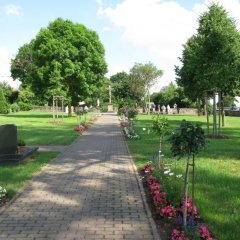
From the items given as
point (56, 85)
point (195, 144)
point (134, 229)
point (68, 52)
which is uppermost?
point (68, 52)

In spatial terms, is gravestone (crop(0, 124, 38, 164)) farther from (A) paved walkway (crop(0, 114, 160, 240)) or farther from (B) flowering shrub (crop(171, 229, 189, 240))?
(B) flowering shrub (crop(171, 229, 189, 240))

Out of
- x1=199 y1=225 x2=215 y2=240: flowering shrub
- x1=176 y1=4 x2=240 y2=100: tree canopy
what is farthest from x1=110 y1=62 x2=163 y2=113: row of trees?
x1=199 y1=225 x2=215 y2=240: flowering shrub

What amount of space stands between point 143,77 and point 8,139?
234 ft

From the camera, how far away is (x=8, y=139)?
12.7m

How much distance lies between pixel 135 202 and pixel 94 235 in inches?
83.9

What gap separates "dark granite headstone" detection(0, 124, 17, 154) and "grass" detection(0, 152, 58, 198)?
20.2 inches

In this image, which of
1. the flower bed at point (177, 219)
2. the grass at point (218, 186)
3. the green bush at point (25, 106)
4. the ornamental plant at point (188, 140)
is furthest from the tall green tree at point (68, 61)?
the green bush at point (25, 106)

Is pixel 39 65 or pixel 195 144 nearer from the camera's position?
pixel 195 144

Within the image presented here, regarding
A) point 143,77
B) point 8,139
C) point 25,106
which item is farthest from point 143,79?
point 8,139

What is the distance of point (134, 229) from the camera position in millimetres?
6348

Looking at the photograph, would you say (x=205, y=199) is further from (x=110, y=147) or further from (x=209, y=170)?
(x=110, y=147)

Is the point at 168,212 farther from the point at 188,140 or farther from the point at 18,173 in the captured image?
the point at 18,173

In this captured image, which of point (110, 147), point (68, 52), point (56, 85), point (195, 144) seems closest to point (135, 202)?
point (195, 144)

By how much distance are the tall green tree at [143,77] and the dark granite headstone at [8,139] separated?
69248 mm
